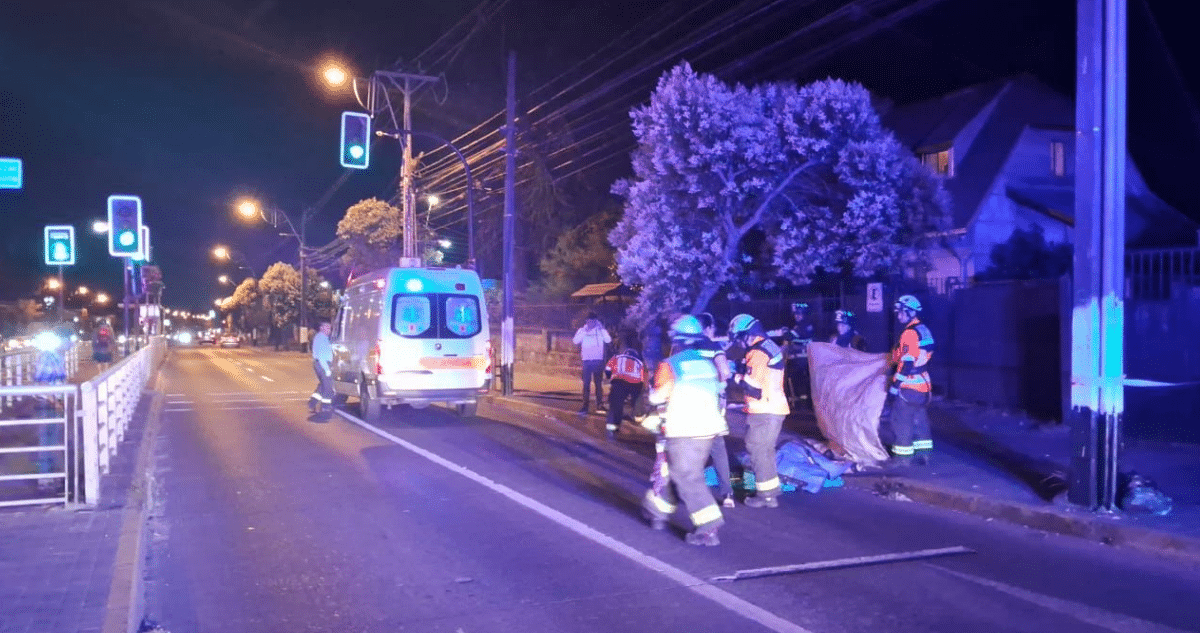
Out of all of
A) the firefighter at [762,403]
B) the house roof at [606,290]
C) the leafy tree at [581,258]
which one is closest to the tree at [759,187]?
the house roof at [606,290]

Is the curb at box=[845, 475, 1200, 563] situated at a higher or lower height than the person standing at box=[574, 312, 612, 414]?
lower

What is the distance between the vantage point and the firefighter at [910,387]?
991cm

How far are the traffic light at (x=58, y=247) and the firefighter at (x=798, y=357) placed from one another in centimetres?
1334

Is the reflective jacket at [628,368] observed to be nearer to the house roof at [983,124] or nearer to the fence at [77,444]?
the fence at [77,444]

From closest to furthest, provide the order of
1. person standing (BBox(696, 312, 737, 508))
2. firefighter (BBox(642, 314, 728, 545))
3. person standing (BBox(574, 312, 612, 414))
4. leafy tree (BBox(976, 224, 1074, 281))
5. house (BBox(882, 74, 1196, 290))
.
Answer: firefighter (BBox(642, 314, 728, 545)) < person standing (BBox(696, 312, 737, 508)) < person standing (BBox(574, 312, 612, 414)) < leafy tree (BBox(976, 224, 1074, 281)) < house (BBox(882, 74, 1196, 290))

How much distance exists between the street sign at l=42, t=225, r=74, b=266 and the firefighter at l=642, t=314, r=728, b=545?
15.3 metres

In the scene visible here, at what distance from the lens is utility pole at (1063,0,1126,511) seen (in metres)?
7.89

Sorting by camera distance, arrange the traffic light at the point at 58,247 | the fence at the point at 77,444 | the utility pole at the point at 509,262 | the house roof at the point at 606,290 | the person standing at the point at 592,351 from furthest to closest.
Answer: the house roof at the point at 606,290
the utility pole at the point at 509,262
the traffic light at the point at 58,247
the person standing at the point at 592,351
the fence at the point at 77,444

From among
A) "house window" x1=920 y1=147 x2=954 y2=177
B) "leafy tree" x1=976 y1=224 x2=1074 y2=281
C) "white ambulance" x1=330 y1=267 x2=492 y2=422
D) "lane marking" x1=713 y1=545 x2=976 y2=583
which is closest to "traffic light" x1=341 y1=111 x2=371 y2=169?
"white ambulance" x1=330 y1=267 x2=492 y2=422

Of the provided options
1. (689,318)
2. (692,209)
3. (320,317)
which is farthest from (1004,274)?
(320,317)

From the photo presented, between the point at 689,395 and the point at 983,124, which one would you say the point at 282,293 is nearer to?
the point at 983,124

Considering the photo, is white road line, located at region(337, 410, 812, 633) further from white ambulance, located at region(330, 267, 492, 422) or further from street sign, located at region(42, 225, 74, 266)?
street sign, located at region(42, 225, 74, 266)

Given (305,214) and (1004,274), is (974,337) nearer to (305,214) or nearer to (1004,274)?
(1004,274)

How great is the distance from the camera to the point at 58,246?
60.9 ft
